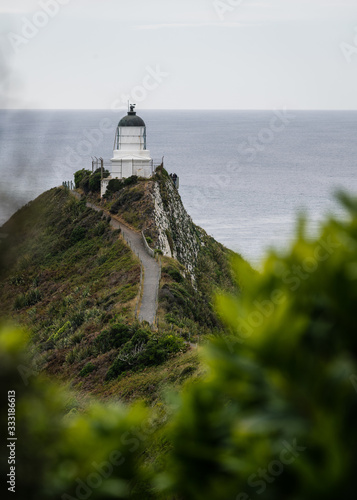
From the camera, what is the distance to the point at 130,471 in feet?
9.52

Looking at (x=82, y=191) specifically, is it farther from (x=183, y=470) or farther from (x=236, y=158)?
(x=236, y=158)

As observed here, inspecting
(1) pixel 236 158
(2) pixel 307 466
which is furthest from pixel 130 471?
(1) pixel 236 158

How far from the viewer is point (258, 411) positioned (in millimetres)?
2389

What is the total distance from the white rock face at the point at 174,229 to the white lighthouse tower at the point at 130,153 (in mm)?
1874

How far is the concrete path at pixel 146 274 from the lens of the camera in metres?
24.1

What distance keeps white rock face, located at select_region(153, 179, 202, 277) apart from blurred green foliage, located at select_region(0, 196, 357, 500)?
1249 inches

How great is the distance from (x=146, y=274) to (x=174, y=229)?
12741mm

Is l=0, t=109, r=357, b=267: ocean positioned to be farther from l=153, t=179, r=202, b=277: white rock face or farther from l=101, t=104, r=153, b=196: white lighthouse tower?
l=101, t=104, r=153, b=196: white lighthouse tower

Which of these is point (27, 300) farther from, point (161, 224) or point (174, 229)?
point (174, 229)

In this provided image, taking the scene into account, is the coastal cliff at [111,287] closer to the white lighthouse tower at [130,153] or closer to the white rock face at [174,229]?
the white rock face at [174,229]

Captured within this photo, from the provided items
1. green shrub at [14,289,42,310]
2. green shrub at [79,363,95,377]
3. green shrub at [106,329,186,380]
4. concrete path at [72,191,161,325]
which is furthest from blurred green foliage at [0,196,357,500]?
green shrub at [14,289,42,310]

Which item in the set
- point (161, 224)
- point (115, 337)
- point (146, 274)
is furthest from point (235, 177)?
point (115, 337)

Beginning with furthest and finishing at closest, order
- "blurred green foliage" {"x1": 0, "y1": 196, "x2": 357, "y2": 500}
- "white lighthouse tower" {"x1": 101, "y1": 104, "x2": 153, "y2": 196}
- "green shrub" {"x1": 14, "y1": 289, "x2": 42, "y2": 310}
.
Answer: "white lighthouse tower" {"x1": 101, "y1": 104, "x2": 153, "y2": 196}, "green shrub" {"x1": 14, "y1": 289, "x2": 42, "y2": 310}, "blurred green foliage" {"x1": 0, "y1": 196, "x2": 357, "y2": 500}

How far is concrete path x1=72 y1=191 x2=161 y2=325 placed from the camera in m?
24.1
